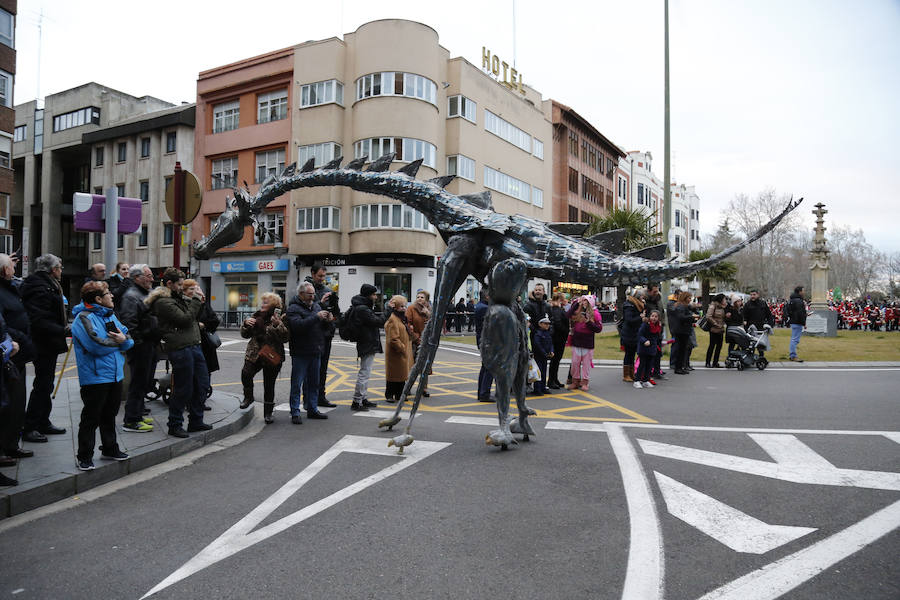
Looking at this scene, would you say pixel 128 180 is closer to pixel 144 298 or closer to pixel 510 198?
pixel 510 198

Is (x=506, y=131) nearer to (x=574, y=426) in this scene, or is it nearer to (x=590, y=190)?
(x=590, y=190)

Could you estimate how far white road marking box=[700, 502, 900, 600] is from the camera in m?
2.79

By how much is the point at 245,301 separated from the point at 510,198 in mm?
18001

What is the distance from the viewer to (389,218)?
2925 centimetres

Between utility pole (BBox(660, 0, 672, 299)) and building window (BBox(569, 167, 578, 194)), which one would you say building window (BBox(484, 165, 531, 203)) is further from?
utility pole (BBox(660, 0, 672, 299))

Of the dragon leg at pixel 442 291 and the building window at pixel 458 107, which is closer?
the dragon leg at pixel 442 291

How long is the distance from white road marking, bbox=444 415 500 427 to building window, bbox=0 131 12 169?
98.1ft

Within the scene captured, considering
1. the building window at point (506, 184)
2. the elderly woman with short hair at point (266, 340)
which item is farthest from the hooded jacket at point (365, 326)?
the building window at point (506, 184)

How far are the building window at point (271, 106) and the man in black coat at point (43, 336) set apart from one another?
96.8 feet

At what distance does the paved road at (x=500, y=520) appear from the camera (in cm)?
295

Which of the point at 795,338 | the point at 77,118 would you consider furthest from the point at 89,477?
the point at 77,118

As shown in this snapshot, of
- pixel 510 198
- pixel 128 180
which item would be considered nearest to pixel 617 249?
pixel 510 198

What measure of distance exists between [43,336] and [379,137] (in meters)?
25.0

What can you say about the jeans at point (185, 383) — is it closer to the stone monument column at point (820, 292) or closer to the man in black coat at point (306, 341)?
the man in black coat at point (306, 341)
